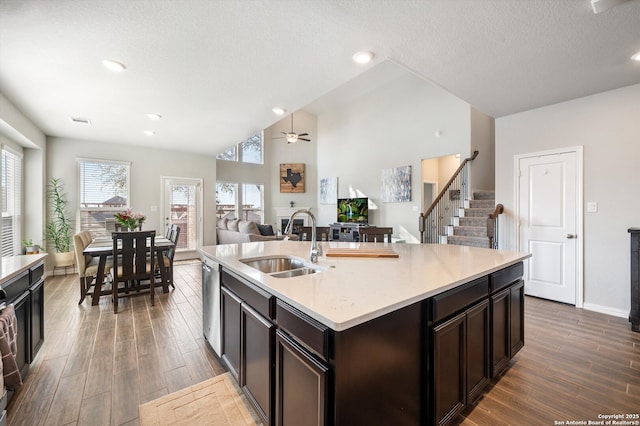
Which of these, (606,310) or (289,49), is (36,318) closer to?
(289,49)

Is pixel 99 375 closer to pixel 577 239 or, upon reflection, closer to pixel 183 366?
pixel 183 366

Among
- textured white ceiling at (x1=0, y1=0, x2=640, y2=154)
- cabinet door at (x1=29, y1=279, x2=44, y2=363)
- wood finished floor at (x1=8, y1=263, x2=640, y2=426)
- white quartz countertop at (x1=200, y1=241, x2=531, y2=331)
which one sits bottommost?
wood finished floor at (x1=8, y1=263, x2=640, y2=426)

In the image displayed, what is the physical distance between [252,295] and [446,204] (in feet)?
18.5

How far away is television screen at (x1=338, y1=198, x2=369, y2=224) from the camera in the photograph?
7.88m

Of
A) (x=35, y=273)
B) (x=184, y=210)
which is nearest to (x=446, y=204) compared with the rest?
(x=184, y=210)

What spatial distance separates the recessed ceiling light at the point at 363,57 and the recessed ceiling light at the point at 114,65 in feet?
7.21

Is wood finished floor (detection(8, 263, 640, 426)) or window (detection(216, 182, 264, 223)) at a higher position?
window (detection(216, 182, 264, 223))

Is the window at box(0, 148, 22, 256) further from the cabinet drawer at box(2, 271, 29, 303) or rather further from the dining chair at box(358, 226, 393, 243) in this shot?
the dining chair at box(358, 226, 393, 243)

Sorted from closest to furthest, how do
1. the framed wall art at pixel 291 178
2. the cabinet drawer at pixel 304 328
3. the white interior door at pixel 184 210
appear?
the cabinet drawer at pixel 304 328 → the white interior door at pixel 184 210 → the framed wall art at pixel 291 178

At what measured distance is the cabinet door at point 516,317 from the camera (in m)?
2.03

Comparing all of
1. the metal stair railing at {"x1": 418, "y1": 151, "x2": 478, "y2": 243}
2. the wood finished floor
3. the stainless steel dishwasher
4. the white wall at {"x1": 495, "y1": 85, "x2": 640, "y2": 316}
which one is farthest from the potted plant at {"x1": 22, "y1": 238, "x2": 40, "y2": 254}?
the white wall at {"x1": 495, "y1": 85, "x2": 640, "y2": 316}

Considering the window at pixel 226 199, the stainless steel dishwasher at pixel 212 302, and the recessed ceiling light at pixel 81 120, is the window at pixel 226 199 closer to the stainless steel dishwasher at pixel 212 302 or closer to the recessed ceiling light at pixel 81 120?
the recessed ceiling light at pixel 81 120

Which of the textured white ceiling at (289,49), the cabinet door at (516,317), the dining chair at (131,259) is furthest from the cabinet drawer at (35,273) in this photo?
the cabinet door at (516,317)

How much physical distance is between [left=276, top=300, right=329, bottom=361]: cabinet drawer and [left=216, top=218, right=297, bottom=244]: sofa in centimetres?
482
